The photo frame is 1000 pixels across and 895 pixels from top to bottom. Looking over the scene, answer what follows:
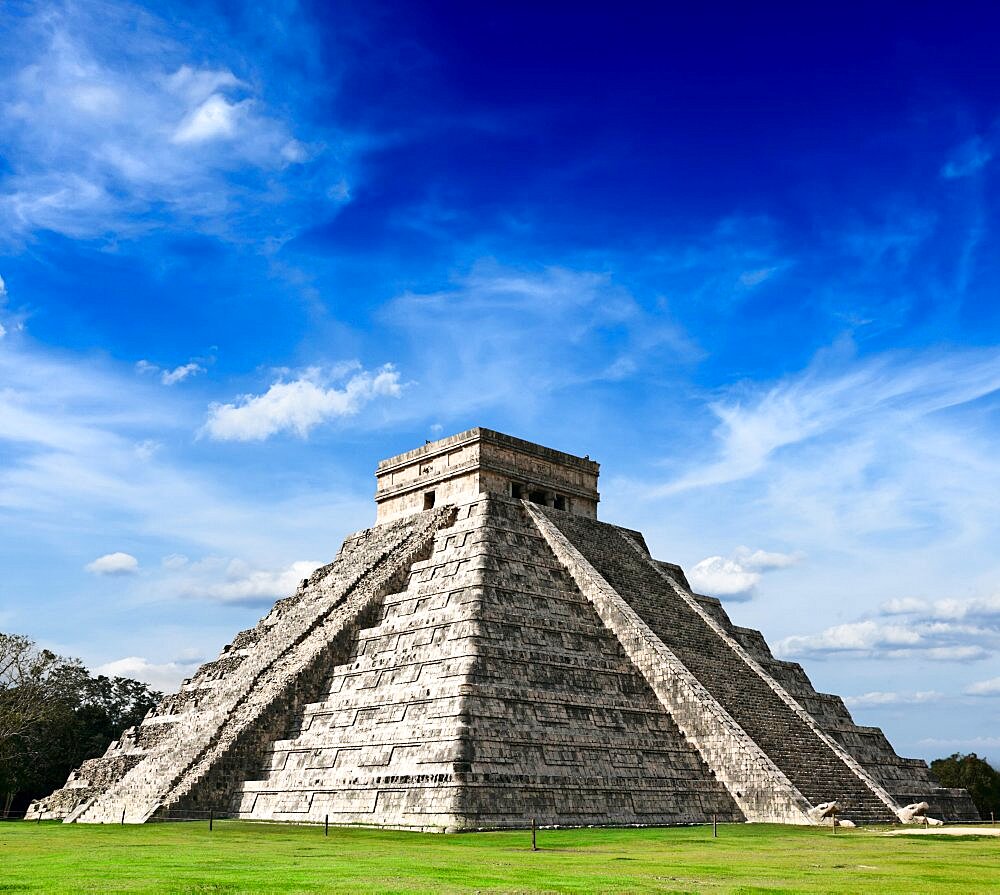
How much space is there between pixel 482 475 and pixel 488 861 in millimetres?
18790

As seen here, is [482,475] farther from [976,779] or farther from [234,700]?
[976,779]

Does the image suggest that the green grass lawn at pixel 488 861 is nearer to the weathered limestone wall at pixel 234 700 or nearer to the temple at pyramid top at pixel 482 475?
the weathered limestone wall at pixel 234 700

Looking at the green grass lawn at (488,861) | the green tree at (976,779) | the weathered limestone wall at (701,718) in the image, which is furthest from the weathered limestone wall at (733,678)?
the green tree at (976,779)

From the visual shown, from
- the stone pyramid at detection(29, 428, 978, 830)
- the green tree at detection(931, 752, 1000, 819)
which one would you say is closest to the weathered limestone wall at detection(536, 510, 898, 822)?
the stone pyramid at detection(29, 428, 978, 830)

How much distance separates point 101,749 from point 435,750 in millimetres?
24557

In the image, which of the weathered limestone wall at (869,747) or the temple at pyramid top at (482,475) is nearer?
the weathered limestone wall at (869,747)

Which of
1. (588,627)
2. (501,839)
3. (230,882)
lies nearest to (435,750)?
(501,839)

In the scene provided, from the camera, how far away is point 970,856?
1567 centimetres

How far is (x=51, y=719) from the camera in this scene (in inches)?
1419

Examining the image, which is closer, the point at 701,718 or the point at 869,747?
the point at 701,718

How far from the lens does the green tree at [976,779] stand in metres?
42.5

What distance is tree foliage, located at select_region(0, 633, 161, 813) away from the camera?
34438 millimetres

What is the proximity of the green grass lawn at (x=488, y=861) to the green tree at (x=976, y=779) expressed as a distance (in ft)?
86.4

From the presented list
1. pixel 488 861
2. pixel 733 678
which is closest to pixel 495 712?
pixel 488 861
